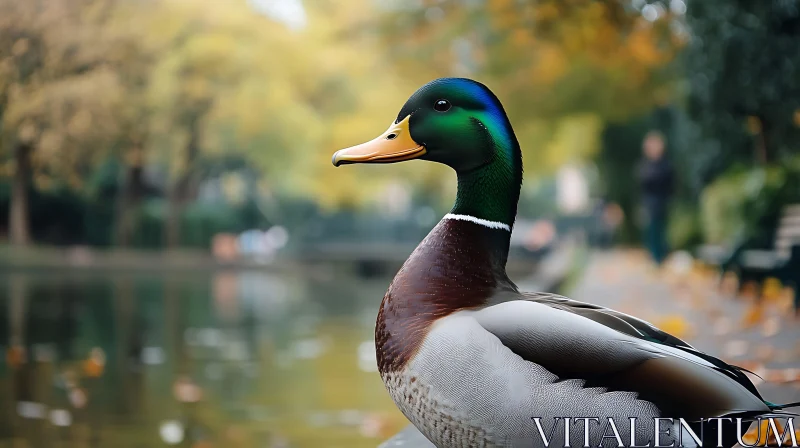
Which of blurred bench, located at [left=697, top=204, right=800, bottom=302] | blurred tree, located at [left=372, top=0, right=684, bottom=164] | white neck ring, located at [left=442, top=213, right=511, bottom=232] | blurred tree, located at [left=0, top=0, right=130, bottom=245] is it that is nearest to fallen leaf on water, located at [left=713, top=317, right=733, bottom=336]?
blurred bench, located at [left=697, top=204, right=800, bottom=302]

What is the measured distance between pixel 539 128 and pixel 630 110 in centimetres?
314

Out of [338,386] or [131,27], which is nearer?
[338,386]

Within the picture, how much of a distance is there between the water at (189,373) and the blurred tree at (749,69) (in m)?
3.72

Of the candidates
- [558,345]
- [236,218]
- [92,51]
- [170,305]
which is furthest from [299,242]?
[558,345]

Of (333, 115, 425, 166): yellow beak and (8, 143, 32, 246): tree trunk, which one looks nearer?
(333, 115, 425, 166): yellow beak

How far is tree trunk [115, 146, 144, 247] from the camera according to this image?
19.3m

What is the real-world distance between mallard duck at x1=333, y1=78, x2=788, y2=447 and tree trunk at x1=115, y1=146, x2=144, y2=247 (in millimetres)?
17754

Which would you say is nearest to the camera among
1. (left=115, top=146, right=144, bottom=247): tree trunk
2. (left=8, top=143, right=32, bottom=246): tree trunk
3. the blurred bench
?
the blurred bench

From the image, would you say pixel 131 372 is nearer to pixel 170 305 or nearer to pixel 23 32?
pixel 170 305

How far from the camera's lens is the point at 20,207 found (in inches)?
613

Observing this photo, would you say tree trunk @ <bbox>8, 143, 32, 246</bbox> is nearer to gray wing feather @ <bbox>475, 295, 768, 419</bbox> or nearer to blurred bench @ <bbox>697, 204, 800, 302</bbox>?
blurred bench @ <bbox>697, 204, 800, 302</bbox>

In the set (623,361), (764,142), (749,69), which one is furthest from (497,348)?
(764,142)

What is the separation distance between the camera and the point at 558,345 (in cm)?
166

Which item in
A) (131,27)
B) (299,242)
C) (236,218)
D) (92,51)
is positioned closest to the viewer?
(92,51)
